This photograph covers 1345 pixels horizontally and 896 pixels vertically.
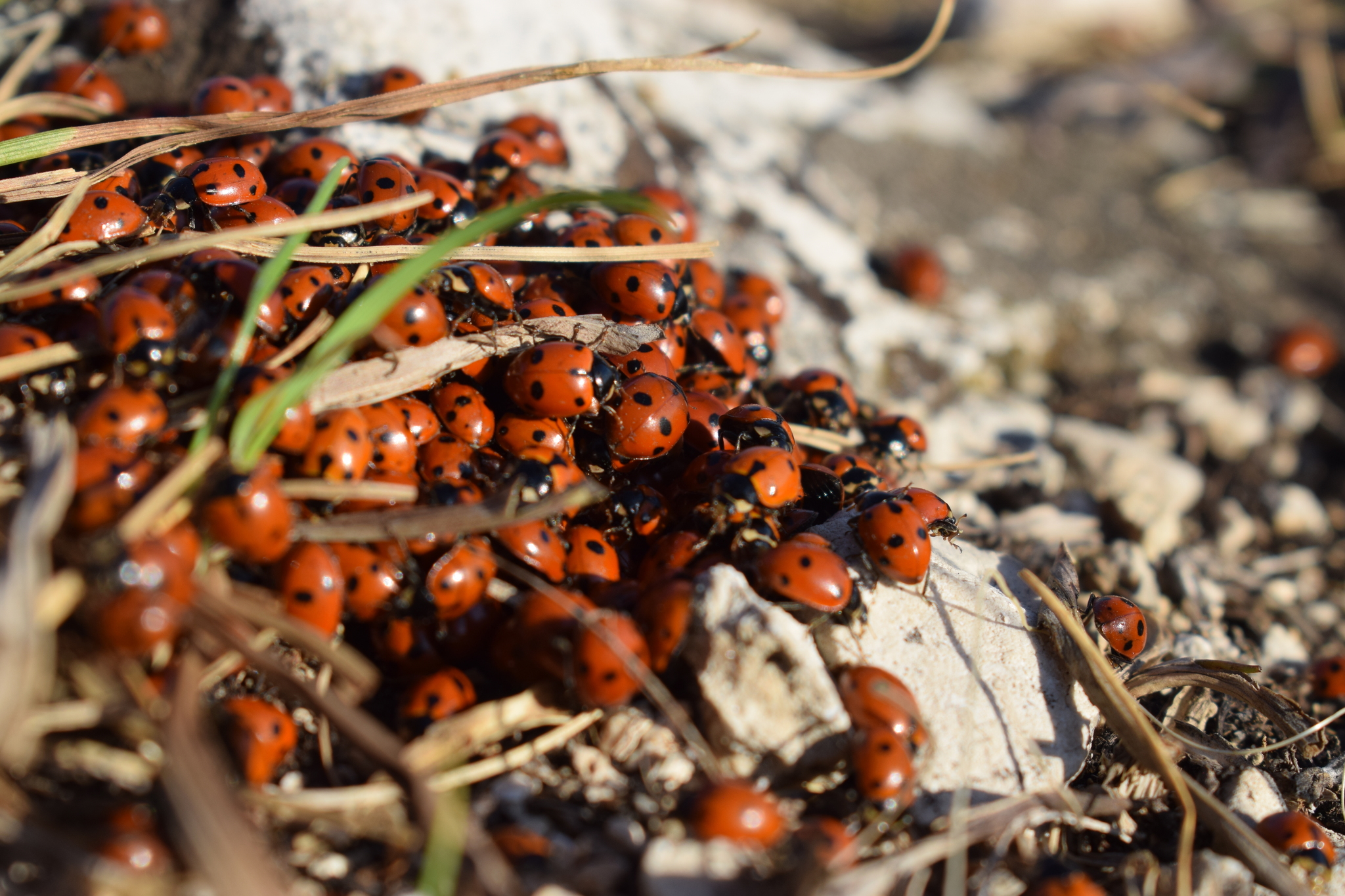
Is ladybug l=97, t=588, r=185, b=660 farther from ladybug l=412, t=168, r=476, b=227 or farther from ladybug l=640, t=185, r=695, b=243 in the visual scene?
ladybug l=640, t=185, r=695, b=243

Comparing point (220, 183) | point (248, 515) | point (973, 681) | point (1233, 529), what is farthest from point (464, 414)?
point (1233, 529)

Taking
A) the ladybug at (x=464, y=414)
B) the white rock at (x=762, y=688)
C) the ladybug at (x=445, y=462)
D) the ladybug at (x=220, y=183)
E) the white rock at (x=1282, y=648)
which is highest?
the ladybug at (x=220, y=183)

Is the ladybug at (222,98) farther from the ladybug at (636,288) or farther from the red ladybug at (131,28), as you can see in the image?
the ladybug at (636,288)

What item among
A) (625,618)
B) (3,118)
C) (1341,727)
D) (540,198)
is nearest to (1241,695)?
(1341,727)

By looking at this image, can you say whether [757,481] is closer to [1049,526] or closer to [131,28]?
[1049,526]

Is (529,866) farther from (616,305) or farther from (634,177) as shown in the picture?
(634,177)

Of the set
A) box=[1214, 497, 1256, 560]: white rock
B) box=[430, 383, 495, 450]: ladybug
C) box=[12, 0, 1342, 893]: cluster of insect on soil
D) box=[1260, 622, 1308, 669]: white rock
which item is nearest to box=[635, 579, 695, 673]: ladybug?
box=[12, 0, 1342, 893]: cluster of insect on soil

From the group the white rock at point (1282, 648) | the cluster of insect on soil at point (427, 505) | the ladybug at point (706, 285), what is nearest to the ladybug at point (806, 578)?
the cluster of insect on soil at point (427, 505)
